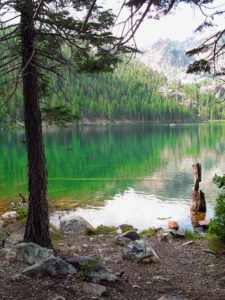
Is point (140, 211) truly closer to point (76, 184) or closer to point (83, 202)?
point (83, 202)

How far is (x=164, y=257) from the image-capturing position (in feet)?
40.5

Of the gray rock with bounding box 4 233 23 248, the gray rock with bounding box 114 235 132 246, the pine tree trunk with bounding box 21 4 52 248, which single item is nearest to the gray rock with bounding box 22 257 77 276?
the pine tree trunk with bounding box 21 4 52 248

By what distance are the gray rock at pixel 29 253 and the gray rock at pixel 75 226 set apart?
6903 millimetres

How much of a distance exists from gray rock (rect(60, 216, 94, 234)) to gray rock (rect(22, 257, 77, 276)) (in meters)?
8.43

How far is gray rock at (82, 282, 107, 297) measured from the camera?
769 cm

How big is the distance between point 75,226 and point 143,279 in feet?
28.5

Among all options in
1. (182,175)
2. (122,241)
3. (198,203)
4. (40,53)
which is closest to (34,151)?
(40,53)

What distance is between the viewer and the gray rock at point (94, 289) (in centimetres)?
769

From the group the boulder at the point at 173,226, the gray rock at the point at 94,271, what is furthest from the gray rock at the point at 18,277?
the boulder at the point at 173,226

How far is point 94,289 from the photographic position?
308 inches

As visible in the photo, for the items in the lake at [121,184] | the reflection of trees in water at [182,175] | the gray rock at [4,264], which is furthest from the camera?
the reflection of trees in water at [182,175]

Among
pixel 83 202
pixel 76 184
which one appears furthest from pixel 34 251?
pixel 76 184

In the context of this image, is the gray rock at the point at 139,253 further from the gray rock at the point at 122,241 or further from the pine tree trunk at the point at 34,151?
the gray rock at the point at 122,241

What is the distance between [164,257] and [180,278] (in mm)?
2498
